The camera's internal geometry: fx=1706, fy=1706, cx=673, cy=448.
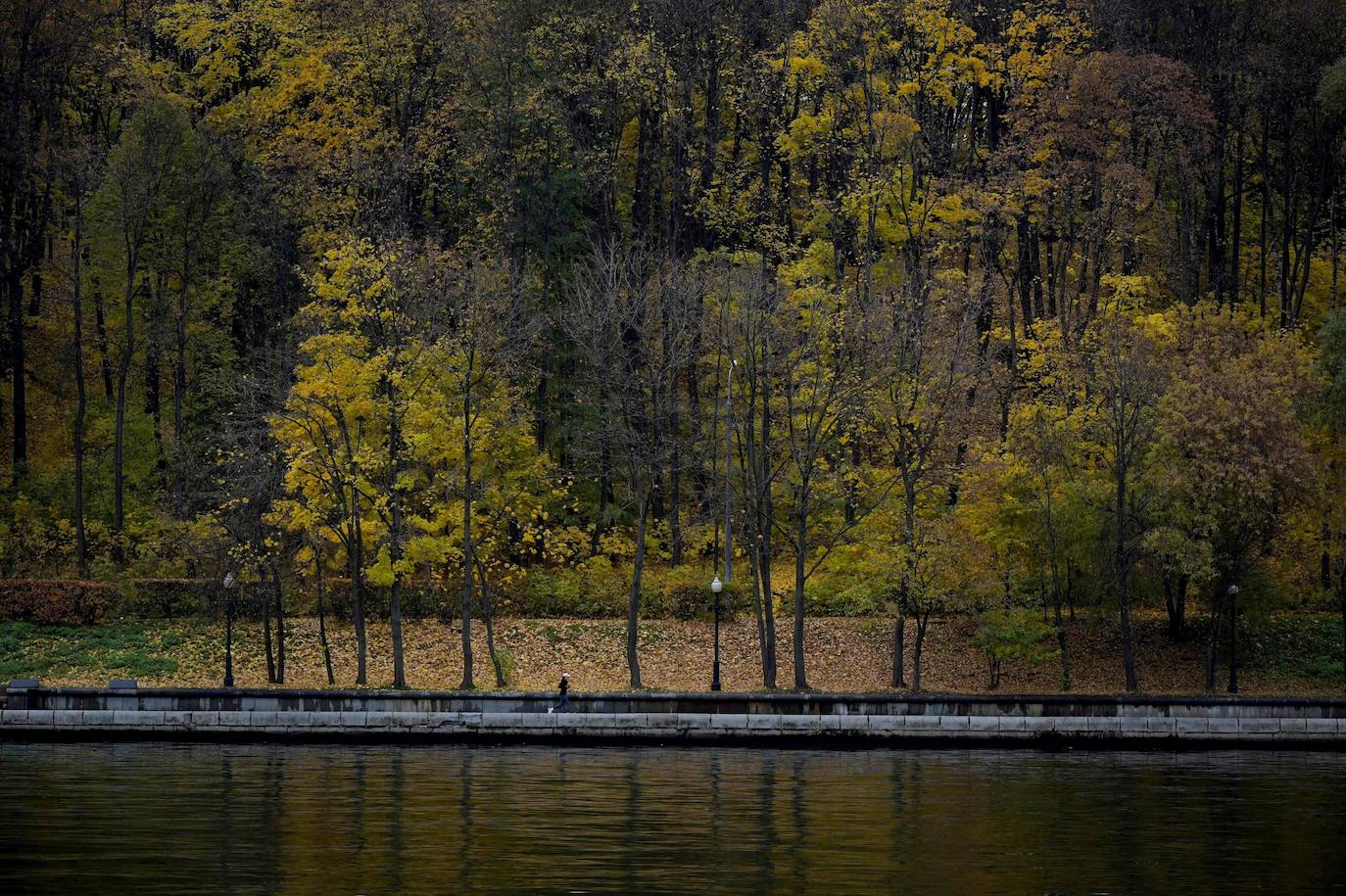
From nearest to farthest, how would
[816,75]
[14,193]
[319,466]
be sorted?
[319,466], [816,75], [14,193]

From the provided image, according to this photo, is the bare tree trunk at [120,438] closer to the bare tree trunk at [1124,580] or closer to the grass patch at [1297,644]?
the bare tree trunk at [1124,580]

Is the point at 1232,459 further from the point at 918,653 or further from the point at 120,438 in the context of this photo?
the point at 120,438

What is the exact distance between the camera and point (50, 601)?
167 ft

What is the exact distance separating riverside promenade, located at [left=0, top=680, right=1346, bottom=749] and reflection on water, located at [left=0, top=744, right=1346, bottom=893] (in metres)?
1.26

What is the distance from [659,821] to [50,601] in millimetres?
30448

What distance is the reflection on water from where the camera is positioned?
21906 mm

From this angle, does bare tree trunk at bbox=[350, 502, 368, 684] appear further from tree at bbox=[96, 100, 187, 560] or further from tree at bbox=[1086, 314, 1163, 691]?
tree at bbox=[1086, 314, 1163, 691]

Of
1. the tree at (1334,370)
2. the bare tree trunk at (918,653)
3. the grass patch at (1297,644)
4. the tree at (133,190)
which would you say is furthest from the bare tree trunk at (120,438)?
the tree at (1334,370)

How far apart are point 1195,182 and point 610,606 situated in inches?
943

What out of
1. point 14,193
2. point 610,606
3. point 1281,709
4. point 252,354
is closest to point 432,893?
point 1281,709

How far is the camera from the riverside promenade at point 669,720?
39.0 meters

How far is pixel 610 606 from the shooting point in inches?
2115

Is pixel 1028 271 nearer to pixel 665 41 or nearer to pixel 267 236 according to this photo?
pixel 665 41

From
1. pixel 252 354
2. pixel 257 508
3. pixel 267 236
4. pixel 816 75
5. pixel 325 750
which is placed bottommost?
pixel 325 750
